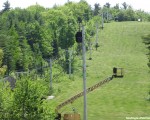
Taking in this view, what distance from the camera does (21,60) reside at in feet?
338

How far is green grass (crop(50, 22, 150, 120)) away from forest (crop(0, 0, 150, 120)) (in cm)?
412

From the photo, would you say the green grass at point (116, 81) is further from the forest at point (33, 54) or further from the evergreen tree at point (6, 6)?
the evergreen tree at point (6, 6)

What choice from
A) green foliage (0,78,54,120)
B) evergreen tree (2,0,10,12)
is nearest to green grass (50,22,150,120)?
green foliage (0,78,54,120)

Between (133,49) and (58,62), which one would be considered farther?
(133,49)

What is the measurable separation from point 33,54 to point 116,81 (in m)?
34.3

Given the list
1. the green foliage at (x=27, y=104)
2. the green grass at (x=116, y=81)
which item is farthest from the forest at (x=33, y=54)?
the green grass at (x=116, y=81)

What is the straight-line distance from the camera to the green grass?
63.9 m

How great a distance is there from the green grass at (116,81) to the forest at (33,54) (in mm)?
4116

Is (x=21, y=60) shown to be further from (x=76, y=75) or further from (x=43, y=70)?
(x=76, y=75)

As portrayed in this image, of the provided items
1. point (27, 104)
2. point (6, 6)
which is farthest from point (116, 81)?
point (6, 6)

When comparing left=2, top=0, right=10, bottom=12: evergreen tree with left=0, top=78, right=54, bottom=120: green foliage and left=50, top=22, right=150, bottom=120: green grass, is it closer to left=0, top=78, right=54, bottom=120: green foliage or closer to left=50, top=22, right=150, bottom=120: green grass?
left=50, top=22, right=150, bottom=120: green grass

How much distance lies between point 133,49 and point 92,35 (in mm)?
24993

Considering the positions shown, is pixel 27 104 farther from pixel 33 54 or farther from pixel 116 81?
pixel 33 54

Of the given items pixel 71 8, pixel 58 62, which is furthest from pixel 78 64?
pixel 71 8
